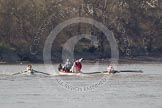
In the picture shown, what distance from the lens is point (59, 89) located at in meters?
47.9

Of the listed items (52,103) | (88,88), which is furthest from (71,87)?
(52,103)

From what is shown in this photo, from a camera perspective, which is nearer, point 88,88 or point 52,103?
point 52,103

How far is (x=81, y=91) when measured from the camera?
46344 millimetres

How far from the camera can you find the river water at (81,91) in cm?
3903

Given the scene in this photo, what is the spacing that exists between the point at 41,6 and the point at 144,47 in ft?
54.0

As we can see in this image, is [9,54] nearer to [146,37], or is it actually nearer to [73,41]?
[73,41]

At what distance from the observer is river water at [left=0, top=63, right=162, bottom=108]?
39031 mm

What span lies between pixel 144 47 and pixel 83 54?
11529 millimetres

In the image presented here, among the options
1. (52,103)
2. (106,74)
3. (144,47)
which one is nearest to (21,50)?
(144,47)

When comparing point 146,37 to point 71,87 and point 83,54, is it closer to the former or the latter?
point 83,54

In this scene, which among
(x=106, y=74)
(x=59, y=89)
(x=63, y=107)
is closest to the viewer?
(x=63, y=107)

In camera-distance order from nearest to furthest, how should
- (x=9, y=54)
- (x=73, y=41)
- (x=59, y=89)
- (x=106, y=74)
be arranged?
(x=59, y=89) → (x=106, y=74) → (x=9, y=54) → (x=73, y=41)

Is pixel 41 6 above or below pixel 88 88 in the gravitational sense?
above

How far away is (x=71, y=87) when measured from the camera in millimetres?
49469
